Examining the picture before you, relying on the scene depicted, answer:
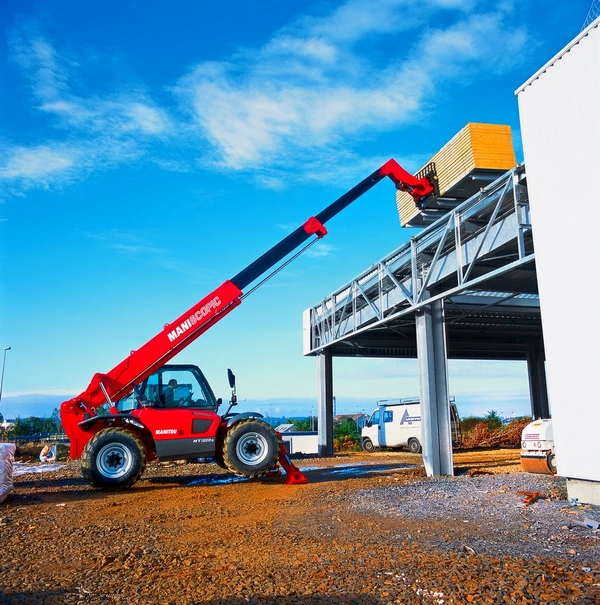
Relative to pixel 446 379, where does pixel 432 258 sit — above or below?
above

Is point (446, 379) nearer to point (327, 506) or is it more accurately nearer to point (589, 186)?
point (327, 506)

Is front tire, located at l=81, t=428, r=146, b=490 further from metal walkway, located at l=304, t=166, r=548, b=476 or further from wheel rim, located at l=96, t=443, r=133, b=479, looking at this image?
metal walkway, located at l=304, t=166, r=548, b=476

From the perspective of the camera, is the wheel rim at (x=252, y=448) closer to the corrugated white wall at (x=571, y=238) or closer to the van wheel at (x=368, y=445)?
the corrugated white wall at (x=571, y=238)

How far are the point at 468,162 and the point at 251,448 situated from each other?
311 inches

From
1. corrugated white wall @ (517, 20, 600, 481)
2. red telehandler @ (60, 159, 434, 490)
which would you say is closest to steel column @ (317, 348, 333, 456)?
red telehandler @ (60, 159, 434, 490)

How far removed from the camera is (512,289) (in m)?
13.4

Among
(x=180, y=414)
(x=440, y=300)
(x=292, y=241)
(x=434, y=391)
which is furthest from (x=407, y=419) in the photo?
(x=180, y=414)

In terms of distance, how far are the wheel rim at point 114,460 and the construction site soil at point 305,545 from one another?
475mm

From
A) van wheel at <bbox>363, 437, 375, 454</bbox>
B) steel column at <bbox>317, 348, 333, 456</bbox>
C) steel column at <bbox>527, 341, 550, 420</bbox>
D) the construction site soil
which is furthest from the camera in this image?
van wheel at <bbox>363, 437, 375, 454</bbox>

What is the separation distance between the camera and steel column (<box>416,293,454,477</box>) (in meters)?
13.4

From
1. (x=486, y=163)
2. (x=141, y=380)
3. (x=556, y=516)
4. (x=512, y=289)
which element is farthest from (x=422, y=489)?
(x=486, y=163)

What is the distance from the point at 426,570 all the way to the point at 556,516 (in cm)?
344

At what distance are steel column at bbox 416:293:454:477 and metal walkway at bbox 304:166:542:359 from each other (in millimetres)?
504

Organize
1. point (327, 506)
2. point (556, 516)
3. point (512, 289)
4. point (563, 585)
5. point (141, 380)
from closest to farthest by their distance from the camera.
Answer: point (563, 585) < point (556, 516) < point (327, 506) < point (141, 380) < point (512, 289)
